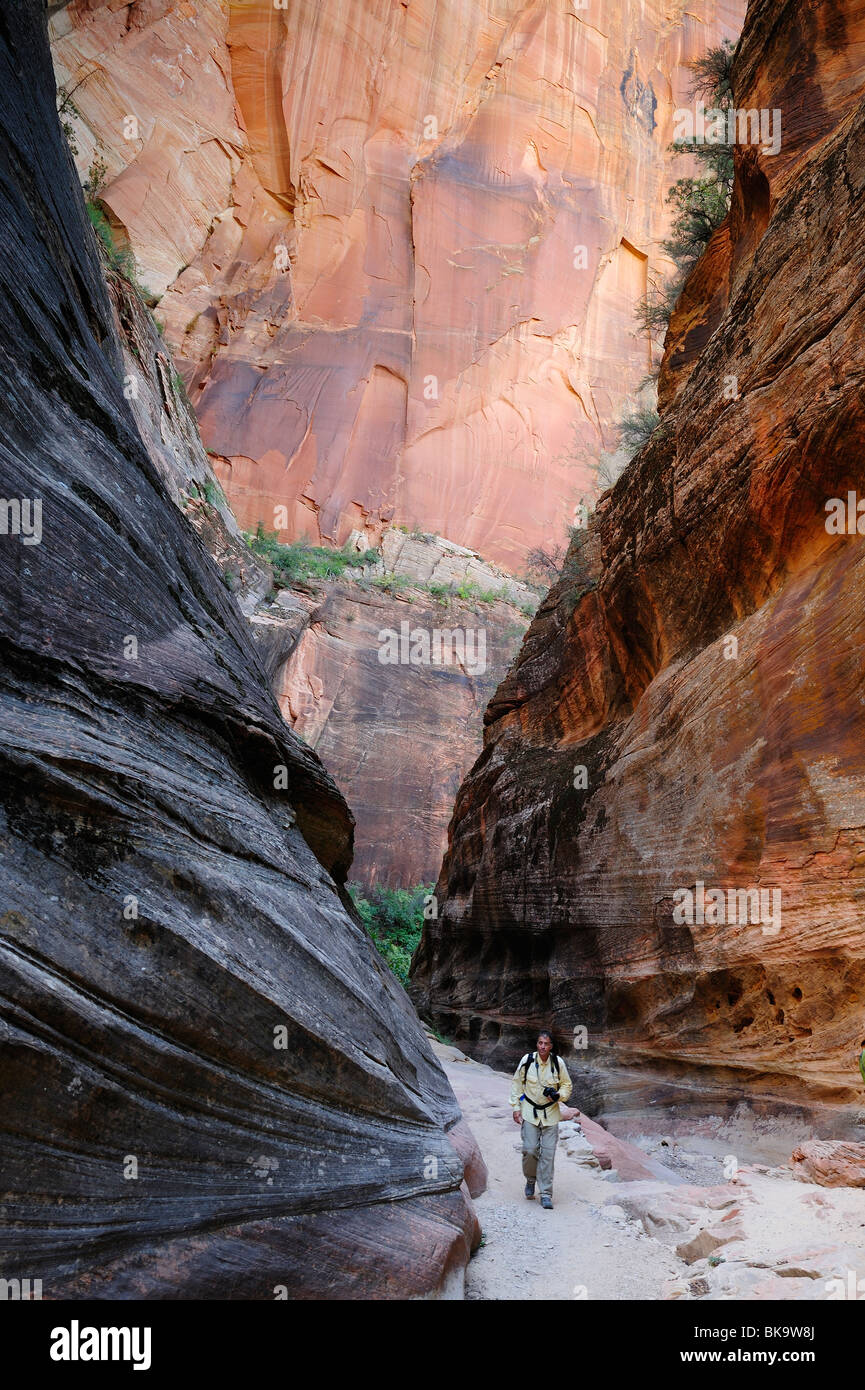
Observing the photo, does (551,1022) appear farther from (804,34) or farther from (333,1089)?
(804,34)

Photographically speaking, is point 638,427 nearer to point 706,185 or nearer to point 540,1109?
point 706,185

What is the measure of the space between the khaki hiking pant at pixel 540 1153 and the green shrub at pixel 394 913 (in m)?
19.6

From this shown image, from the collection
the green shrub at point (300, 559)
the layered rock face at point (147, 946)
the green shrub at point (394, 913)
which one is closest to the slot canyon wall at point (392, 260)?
the green shrub at point (300, 559)

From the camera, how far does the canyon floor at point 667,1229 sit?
3.91m

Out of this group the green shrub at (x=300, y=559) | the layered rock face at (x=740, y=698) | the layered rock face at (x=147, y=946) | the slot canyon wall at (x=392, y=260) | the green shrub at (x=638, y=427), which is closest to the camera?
the layered rock face at (x=147, y=946)

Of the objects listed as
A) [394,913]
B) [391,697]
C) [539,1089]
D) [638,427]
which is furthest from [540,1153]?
[391,697]

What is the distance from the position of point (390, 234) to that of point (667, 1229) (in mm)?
43966

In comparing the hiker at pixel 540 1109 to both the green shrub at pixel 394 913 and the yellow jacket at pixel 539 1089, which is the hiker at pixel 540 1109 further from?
the green shrub at pixel 394 913

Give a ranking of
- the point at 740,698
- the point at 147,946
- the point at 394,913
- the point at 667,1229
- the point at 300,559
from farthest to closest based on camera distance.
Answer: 1. the point at 300,559
2. the point at 394,913
3. the point at 740,698
4. the point at 667,1229
5. the point at 147,946

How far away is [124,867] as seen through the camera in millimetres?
4324

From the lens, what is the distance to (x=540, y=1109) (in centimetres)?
635

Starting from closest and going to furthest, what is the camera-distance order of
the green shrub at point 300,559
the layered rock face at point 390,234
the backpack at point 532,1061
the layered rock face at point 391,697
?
the backpack at point 532,1061, the layered rock face at point 391,697, the green shrub at point 300,559, the layered rock face at point 390,234

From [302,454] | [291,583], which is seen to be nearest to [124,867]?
[291,583]

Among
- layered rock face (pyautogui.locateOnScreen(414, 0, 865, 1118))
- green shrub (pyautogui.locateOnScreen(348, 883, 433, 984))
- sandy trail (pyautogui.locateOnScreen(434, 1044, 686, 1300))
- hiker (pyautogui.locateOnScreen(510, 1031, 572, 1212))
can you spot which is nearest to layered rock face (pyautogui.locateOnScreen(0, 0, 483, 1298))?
sandy trail (pyautogui.locateOnScreen(434, 1044, 686, 1300))
